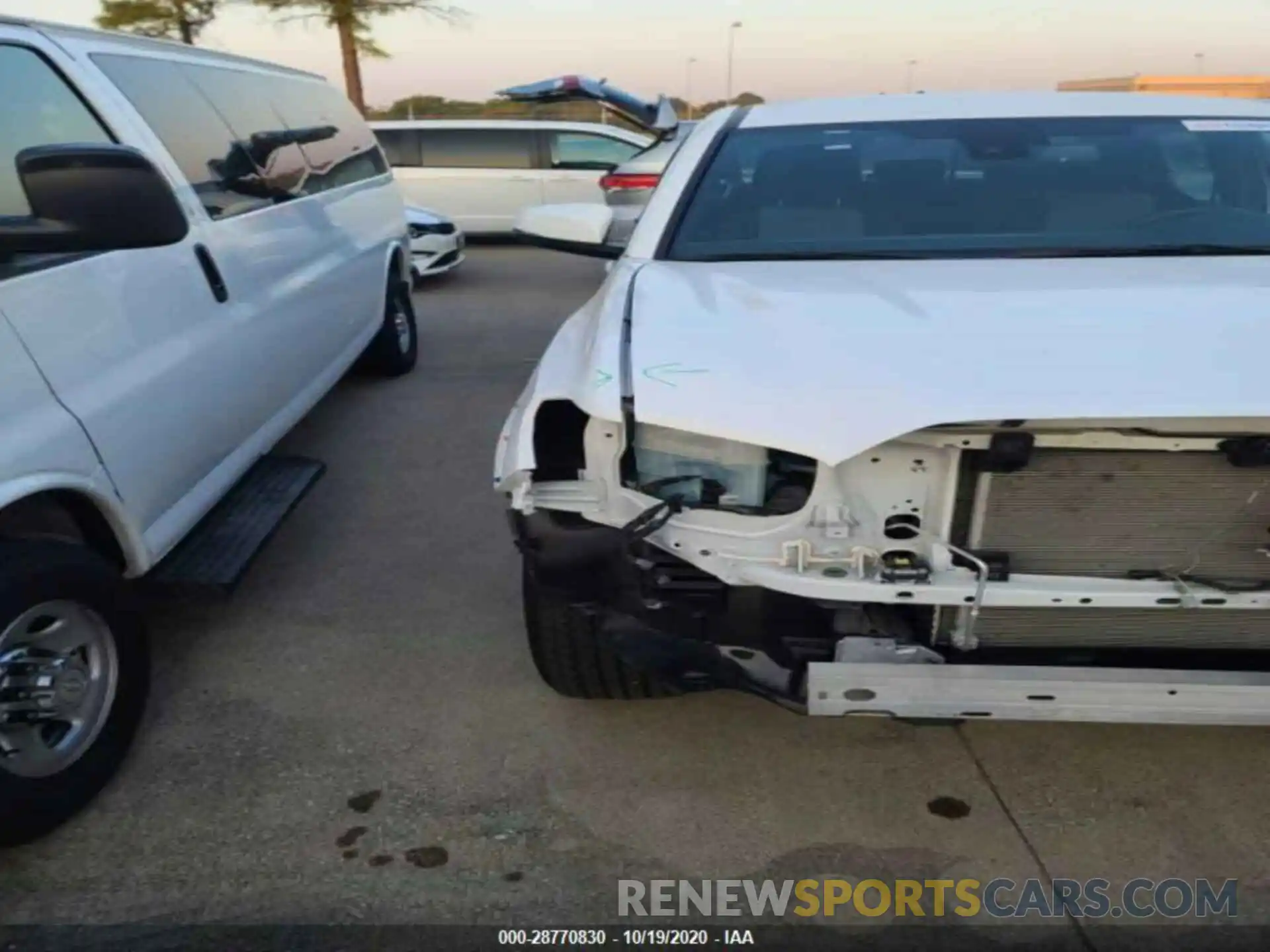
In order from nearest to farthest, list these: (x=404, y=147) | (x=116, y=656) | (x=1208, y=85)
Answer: (x=116, y=656) → (x=404, y=147) → (x=1208, y=85)

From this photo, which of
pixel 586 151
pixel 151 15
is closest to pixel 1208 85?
pixel 586 151

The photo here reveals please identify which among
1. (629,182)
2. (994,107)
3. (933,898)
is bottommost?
(933,898)

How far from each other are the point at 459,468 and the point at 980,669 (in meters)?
3.39

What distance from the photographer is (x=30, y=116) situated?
2887mm

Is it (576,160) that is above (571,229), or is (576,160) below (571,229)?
below

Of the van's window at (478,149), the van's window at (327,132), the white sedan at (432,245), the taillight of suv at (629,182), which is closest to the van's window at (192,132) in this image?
the van's window at (327,132)

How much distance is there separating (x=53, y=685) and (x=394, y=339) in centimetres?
445

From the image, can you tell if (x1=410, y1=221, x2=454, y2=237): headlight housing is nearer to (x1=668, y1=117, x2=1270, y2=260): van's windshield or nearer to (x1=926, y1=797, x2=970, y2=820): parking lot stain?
(x1=668, y1=117, x2=1270, y2=260): van's windshield

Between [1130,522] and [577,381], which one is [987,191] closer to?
[1130,522]

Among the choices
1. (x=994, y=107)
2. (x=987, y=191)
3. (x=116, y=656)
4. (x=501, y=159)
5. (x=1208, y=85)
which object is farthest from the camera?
(x=1208, y=85)

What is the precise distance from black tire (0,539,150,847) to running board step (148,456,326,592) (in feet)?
0.99

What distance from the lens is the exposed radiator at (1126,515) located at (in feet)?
7.13

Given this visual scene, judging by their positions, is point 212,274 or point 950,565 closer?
point 950,565

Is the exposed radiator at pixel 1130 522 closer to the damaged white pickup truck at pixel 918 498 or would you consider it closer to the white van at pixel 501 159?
the damaged white pickup truck at pixel 918 498
